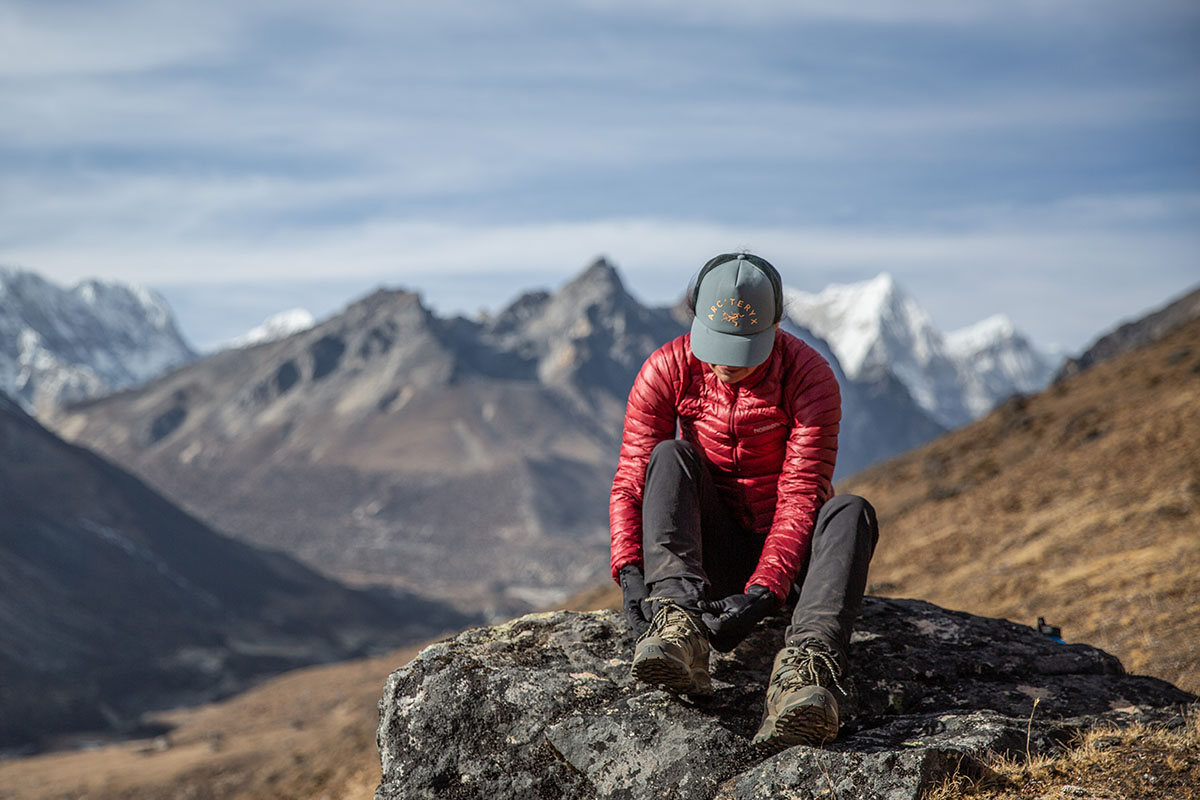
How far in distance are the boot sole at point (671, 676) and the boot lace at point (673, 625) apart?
0.12m

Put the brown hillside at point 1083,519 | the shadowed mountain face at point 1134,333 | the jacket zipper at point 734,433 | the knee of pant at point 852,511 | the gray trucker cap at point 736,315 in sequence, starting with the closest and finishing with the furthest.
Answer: the knee of pant at point 852,511
the gray trucker cap at point 736,315
the jacket zipper at point 734,433
the brown hillside at point 1083,519
the shadowed mountain face at point 1134,333

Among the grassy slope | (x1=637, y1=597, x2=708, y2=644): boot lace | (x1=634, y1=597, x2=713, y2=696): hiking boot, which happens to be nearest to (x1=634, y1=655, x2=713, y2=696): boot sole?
(x1=634, y1=597, x2=713, y2=696): hiking boot

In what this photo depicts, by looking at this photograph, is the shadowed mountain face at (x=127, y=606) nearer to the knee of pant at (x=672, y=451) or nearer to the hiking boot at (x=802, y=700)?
the knee of pant at (x=672, y=451)

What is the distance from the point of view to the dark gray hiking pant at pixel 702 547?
5.15m

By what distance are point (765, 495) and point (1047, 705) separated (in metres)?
1.98

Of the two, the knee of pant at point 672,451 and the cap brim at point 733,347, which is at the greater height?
the cap brim at point 733,347

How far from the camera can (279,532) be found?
176 meters

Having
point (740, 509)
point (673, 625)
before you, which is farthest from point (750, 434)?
point (673, 625)

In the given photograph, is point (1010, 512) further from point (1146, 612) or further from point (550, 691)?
point (550, 691)

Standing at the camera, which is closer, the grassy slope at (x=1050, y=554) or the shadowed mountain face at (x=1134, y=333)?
the grassy slope at (x=1050, y=554)

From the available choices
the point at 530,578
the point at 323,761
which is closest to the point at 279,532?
the point at 530,578

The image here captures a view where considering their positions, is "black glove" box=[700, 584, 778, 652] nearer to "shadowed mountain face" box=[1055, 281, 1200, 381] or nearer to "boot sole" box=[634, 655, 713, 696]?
"boot sole" box=[634, 655, 713, 696]

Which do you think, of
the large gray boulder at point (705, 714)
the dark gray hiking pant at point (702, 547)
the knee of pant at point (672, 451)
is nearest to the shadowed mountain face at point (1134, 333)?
the large gray boulder at point (705, 714)

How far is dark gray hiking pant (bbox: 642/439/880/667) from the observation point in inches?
203
